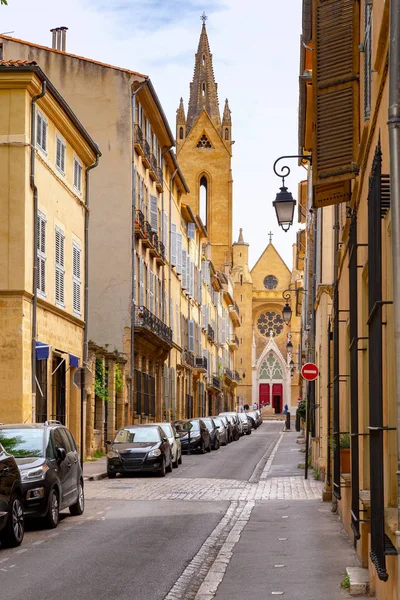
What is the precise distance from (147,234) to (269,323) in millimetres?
83081

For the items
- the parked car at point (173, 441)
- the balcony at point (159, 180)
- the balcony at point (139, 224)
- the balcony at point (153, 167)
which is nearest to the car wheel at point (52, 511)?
the parked car at point (173, 441)

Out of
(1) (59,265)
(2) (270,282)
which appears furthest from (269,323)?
(1) (59,265)

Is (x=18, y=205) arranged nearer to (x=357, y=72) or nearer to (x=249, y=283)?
(x=357, y=72)

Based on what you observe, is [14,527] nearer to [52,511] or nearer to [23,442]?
[52,511]

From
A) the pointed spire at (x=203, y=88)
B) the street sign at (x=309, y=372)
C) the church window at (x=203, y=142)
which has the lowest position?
the street sign at (x=309, y=372)

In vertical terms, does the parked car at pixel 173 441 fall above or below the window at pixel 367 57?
below

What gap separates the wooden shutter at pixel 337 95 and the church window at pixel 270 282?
118 m

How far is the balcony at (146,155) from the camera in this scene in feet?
145

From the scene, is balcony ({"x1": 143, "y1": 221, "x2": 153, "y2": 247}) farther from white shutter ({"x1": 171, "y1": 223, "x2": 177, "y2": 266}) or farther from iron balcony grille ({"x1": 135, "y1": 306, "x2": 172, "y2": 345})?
white shutter ({"x1": 171, "y1": 223, "x2": 177, "y2": 266})

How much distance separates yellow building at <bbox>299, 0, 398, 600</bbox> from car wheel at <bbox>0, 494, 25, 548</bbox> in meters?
4.04

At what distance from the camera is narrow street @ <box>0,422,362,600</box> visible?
10.8 metres

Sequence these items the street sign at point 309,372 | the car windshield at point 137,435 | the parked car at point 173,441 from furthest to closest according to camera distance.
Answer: the parked car at point 173,441, the car windshield at point 137,435, the street sign at point 309,372

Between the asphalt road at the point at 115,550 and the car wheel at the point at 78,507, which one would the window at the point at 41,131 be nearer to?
the asphalt road at the point at 115,550

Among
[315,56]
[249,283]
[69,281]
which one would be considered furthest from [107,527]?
[249,283]
